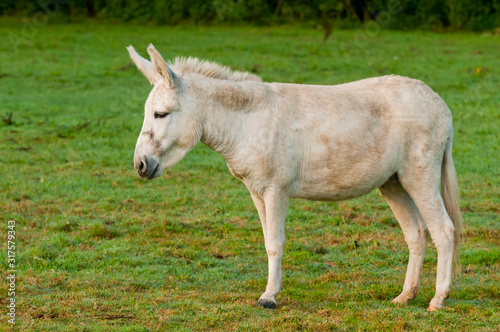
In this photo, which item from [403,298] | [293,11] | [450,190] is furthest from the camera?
[293,11]

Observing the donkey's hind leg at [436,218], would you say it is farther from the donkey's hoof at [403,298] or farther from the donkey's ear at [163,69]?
the donkey's ear at [163,69]

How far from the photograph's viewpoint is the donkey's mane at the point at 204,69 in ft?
21.0

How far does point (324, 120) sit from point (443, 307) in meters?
2.01

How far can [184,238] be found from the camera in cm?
865

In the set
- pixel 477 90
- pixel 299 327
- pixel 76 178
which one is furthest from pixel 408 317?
pixel 477 90

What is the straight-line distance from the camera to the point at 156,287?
6902 mm

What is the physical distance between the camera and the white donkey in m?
6.13

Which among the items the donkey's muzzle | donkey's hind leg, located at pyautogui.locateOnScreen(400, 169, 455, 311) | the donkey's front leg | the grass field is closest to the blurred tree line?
the grass field

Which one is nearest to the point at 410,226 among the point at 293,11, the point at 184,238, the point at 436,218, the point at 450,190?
the point at 436,218

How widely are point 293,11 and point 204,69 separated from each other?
27.1 metres

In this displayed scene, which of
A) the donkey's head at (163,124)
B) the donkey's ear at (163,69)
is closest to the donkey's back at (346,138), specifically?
the donkey's head at (163,124)

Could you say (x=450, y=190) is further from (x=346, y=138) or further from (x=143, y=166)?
(x=143, y=166)

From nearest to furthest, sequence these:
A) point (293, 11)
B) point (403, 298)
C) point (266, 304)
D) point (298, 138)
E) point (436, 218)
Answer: point (266, 304) < point (298, 138) < point (436, 218) < point (403, 298) < point (293, 11)

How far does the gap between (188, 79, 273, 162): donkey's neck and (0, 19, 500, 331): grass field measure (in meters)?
1.47
